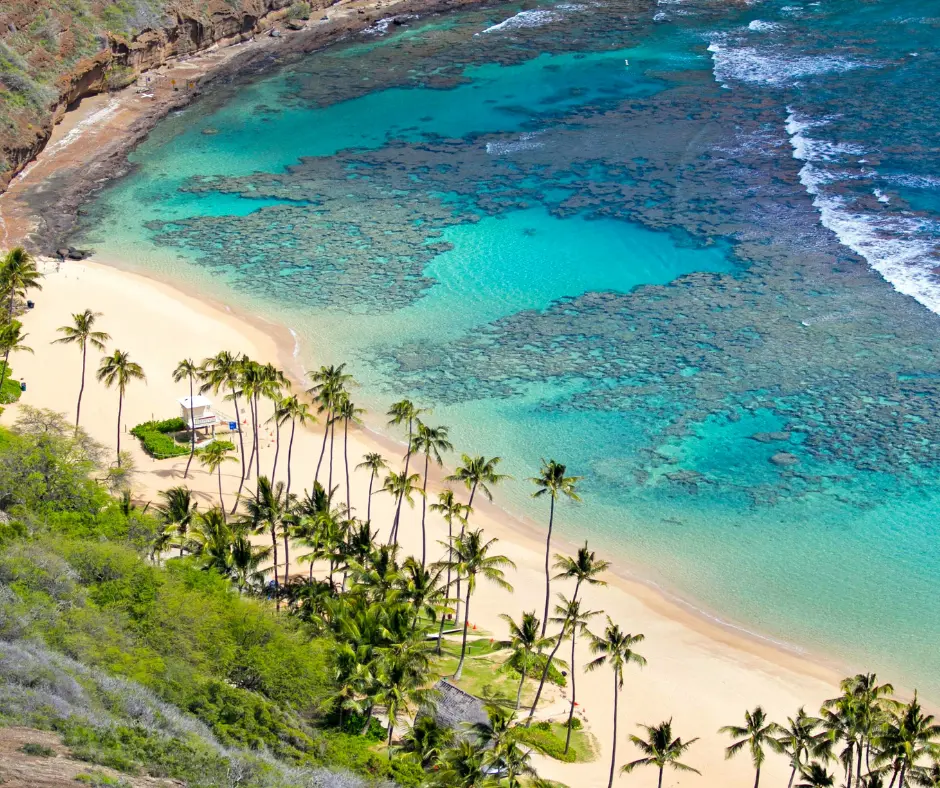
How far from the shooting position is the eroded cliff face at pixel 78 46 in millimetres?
93812

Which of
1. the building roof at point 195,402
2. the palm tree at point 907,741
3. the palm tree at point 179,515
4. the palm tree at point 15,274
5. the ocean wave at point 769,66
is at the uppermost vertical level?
the ocean wave at point 769,66

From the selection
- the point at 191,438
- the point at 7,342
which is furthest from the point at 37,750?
the point at 7,342

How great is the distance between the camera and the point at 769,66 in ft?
389

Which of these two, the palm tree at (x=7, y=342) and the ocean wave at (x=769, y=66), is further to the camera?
the ocean wave at (x=769, y=66)

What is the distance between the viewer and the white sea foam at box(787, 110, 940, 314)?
250ft

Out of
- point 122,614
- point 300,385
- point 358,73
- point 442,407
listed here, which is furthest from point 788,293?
point 358,73

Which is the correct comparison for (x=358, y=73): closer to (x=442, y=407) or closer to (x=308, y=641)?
(x=442, y=407)

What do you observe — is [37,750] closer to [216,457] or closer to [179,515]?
[179,515]

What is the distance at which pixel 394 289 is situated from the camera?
3036 inches

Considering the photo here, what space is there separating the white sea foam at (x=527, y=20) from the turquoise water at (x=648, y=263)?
436 centimetres

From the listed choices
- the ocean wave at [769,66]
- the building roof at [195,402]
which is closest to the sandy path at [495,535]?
the building roof at [195,402]

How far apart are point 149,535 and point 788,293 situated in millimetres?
46263

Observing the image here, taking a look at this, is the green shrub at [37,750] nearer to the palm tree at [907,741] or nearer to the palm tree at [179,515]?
the palm tree at [179,515]

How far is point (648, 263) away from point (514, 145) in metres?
26.9
